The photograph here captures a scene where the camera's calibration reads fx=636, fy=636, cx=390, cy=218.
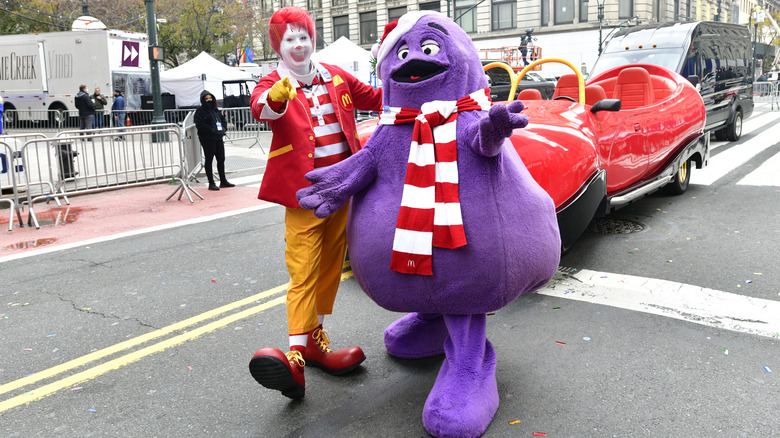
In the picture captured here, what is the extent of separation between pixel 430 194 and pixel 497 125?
0.44 meters

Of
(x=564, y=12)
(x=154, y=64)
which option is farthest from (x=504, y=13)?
(x=154, y=64)

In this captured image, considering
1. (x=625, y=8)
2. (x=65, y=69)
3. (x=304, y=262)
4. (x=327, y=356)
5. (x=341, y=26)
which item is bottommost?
(x=327, y=356)

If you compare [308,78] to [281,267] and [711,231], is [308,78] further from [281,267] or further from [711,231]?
[711,231]

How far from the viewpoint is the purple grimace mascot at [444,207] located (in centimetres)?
280

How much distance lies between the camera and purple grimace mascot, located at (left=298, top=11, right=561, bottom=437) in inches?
110

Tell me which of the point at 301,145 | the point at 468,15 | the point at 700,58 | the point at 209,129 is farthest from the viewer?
the point at 468,15

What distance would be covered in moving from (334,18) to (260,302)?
5227 centimetres

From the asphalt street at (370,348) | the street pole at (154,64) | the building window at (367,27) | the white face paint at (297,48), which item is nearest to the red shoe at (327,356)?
the asphalt street at (370,348)

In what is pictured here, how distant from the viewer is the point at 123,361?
3920 millimetres

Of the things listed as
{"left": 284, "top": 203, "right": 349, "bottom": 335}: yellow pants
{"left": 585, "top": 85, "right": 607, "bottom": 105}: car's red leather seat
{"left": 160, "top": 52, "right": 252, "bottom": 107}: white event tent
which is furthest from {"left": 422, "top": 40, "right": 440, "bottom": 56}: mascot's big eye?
{"left": 160, "top": 52, "right": 252, "bottom": 107}: white event tent

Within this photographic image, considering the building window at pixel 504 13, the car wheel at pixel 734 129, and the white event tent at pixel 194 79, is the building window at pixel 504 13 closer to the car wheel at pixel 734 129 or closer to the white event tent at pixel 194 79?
the white event tent at pixel 194 79

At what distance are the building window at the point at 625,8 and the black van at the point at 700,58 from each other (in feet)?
98.1

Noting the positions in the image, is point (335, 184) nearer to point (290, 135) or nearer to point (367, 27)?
point (290, 135)

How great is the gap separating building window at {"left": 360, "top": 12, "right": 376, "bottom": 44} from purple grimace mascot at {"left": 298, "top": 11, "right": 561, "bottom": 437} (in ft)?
166
